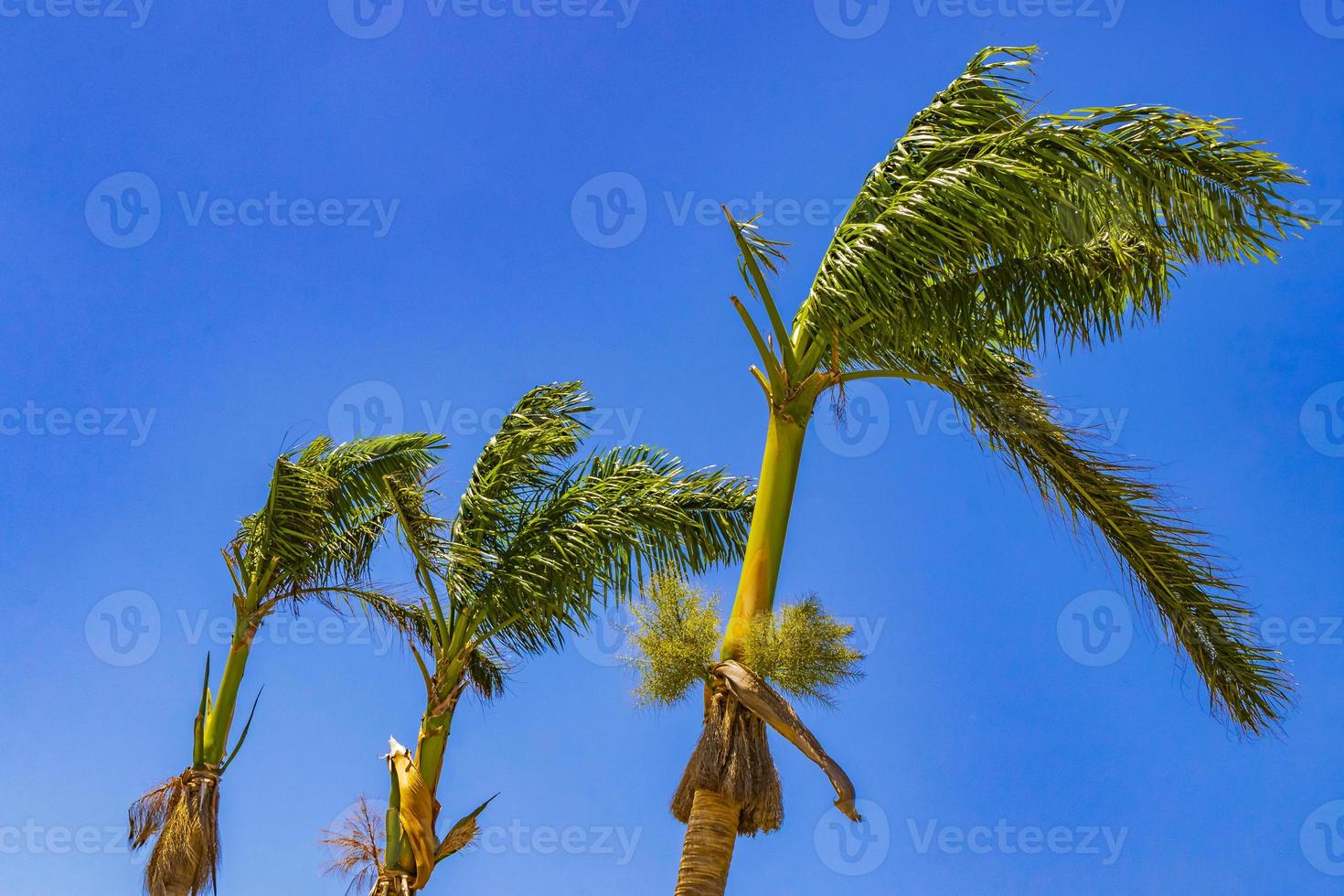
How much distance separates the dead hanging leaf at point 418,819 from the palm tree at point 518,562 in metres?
0.01

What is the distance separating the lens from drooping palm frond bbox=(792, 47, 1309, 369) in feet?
29.1

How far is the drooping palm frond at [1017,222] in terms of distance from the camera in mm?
8875

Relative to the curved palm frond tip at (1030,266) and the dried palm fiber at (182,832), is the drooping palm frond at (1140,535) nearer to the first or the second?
the curved palm frond tip at (1030,266)

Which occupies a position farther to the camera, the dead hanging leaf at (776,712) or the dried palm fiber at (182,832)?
the dried palm fiber at (182,832)

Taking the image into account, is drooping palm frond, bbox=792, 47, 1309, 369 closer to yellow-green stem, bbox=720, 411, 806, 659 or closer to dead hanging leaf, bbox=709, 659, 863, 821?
yellow-green stem, bbox=720, 411, 806, 659

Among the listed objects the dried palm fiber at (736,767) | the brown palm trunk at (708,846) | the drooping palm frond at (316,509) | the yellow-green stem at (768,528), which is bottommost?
the brown palm trunk at (708,846)

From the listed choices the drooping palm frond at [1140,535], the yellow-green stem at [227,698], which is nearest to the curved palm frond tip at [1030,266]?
the drooping palm frond at [1140,535]

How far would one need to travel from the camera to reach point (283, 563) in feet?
45.8

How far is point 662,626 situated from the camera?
10789mm

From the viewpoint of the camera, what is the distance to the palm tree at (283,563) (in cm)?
1288

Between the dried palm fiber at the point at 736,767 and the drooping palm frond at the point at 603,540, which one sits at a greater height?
the drooping palm frond at the point at 603,540

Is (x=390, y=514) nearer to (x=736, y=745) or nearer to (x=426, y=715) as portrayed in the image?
(x=426, y=715)

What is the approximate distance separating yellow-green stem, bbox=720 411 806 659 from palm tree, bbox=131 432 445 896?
5.09 metres

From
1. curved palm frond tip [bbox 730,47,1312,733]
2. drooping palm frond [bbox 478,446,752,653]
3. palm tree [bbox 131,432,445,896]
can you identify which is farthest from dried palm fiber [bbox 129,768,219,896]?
curved palm frond tip [bbox 730,47,1312,733]
